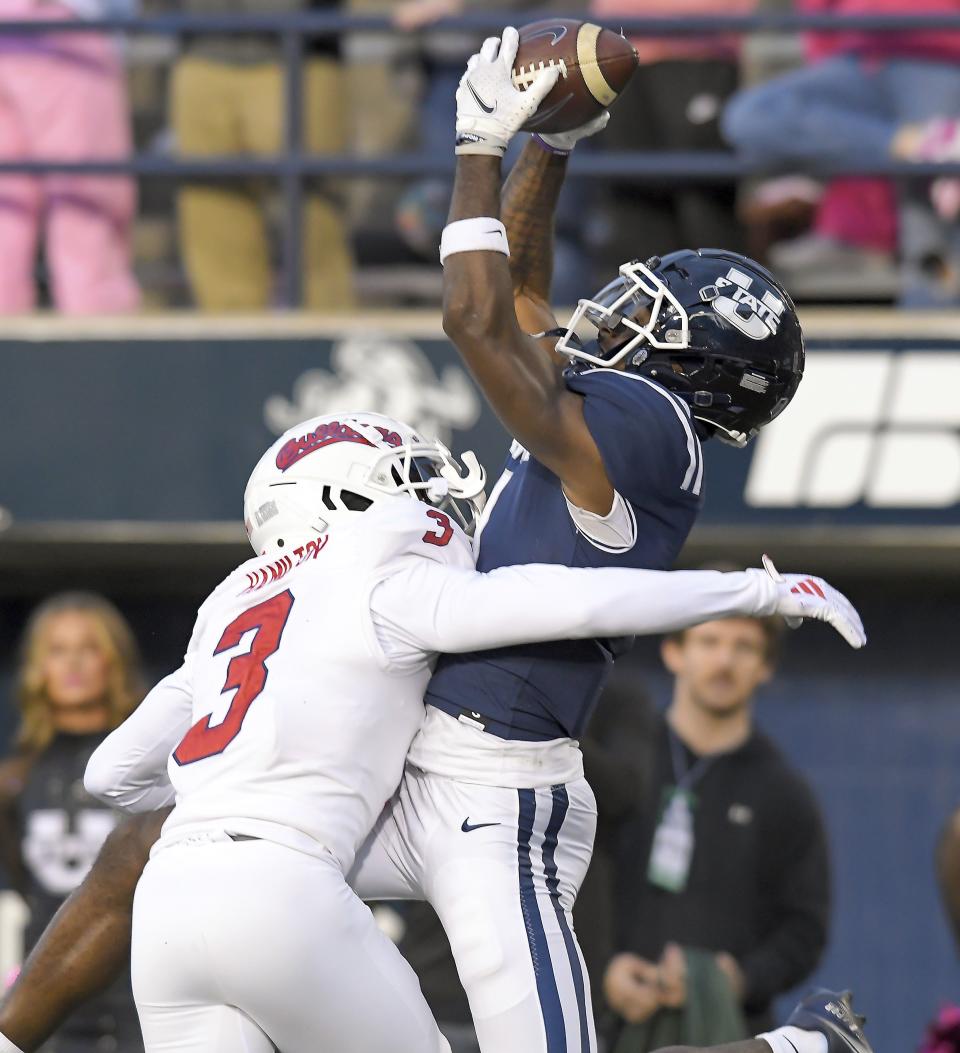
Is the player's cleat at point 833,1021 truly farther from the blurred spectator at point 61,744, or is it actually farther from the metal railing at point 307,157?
the metal railing at point 307,157

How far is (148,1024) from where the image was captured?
10.7 ft

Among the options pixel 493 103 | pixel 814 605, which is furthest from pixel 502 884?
pixel 493 103

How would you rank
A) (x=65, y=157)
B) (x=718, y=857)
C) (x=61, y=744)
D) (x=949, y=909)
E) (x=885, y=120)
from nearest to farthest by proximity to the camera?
(x=949, y=909), (x=718, y=857), (x=61, y=744), (x=885, y=120), (x=65, y=157)

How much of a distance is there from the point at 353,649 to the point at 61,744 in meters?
2.76

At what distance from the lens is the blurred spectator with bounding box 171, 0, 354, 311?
6977mm

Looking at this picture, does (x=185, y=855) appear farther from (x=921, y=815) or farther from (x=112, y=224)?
(x=921, y=815)

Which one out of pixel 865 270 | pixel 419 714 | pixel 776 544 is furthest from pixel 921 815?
pixel 419 714

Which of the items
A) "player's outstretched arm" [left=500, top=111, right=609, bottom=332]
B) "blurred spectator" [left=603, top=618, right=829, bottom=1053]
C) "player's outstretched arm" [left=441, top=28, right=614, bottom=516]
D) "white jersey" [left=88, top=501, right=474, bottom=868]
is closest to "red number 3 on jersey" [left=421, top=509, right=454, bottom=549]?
→ "white jersey" [left=88, top=501, right=474, bottom=868]

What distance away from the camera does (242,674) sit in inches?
130

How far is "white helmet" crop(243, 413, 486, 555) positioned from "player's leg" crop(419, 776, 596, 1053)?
1.67ft

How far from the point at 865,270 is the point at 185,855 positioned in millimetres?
4311

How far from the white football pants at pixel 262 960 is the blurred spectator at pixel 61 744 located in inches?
97.5

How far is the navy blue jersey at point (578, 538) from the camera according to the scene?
337 centimetres

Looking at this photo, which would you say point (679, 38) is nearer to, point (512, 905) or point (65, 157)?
point (65, 157)
